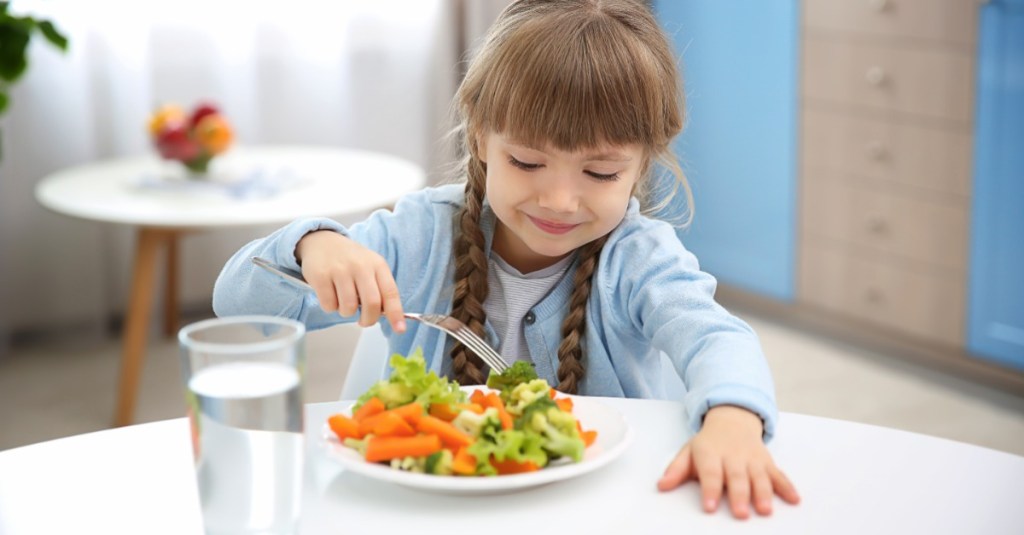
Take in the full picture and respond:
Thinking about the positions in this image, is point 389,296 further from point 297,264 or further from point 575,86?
point 575,86

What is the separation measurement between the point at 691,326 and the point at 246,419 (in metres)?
0.51

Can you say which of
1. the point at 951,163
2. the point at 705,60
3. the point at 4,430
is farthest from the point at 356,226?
the point at 705,60

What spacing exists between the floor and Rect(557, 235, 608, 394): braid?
1445 mm

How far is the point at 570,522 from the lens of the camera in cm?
78

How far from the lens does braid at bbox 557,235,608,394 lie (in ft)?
3.99

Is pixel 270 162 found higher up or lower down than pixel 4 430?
higher up

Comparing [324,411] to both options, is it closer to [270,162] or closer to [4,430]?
[4,430]

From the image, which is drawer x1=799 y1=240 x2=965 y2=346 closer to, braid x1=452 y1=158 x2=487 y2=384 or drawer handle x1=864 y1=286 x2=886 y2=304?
drawer handle x1=864 y1=286 x2=886 y2=304

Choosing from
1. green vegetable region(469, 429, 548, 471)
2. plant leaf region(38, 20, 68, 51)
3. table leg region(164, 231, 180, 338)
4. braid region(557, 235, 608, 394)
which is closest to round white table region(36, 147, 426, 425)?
table leg region(164, 231, 180, 338)

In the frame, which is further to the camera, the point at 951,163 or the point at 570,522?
the point at 951,163

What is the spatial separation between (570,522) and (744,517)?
111 millimetres

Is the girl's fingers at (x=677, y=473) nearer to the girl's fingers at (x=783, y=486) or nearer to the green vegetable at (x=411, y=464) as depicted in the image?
the girl's fingers at (x=783, y=486)

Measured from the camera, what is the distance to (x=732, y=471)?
81 cm

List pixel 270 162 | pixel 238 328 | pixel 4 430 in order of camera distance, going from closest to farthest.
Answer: pixel 238 328
pixel 4 430
pixel 270 162
